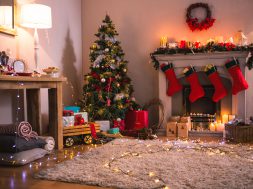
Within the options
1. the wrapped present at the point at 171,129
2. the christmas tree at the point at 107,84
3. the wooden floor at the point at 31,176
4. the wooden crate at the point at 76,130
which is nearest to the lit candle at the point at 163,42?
the christmas tree at the point at 107,84

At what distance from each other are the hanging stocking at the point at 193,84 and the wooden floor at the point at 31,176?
2091mm

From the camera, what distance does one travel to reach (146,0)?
4871 mm

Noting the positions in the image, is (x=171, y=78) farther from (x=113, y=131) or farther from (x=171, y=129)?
(x=113, y=131)

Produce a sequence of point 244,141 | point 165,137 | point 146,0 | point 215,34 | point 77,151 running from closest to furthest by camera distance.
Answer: point 77,151, point 244,141, point 165,137, point 215,34, point 146,0

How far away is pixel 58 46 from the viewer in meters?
4.43

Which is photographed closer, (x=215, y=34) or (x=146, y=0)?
(x=215, y=34)

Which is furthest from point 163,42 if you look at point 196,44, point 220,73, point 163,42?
point 220,73

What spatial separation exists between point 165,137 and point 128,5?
2457 mm

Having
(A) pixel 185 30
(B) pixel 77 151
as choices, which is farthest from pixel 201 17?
(B) pixel 77 151

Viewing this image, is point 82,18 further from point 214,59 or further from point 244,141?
point 244,141

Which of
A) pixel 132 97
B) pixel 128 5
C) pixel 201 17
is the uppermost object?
pixel 128 5

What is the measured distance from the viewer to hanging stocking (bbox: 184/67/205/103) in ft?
13.9

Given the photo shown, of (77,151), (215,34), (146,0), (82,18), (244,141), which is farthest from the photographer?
(82,18)

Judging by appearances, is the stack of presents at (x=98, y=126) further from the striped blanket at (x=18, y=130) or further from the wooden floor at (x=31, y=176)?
the striped blanket at (x=18, y=130)
